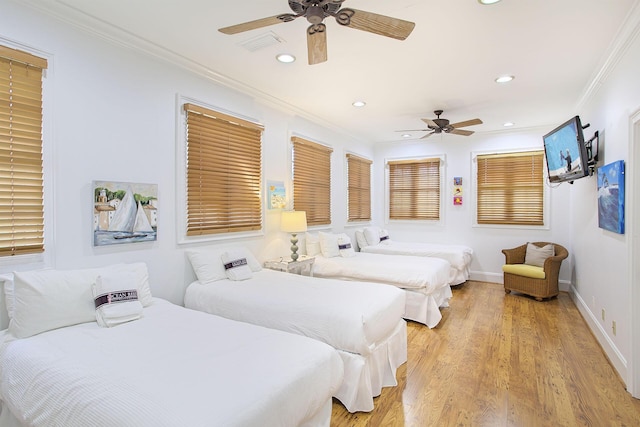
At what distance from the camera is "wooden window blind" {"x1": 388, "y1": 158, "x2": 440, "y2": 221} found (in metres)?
6.65

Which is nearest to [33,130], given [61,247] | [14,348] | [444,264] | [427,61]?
[61,247]

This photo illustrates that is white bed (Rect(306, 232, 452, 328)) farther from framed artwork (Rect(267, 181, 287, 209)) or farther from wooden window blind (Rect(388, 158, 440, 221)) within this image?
wooden window blind (Rect(388, 158, 440, 221))

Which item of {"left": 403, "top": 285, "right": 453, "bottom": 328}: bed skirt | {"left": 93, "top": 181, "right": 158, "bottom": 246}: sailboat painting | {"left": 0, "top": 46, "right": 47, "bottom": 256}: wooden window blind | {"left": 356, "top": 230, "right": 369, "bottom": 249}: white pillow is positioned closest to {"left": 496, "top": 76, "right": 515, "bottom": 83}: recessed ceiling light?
{"left": 403, "top": 285, "right": 453, "bottom": 328}: bed skirt

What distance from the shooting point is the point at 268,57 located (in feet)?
10.1

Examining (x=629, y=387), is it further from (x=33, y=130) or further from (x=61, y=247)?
(x=33, y=130)

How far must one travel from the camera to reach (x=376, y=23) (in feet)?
6.22

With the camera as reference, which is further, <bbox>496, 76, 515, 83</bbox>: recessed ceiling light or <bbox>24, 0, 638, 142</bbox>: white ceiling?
<bbox>496, 76, 515, 83</bbox>: recessed ceiling light

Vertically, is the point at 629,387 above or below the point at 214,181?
below

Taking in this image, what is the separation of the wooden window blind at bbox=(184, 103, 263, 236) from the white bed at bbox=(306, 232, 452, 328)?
1140 millimetres

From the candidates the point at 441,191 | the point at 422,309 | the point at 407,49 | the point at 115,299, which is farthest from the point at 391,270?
the point at 441,191

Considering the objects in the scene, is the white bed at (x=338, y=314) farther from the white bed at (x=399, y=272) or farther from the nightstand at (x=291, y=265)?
the white bed at (x=399, y=272)

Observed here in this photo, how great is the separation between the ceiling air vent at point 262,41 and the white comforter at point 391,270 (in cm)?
276

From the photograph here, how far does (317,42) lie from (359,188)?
Result: 4.57m

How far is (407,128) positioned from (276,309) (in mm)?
4438
